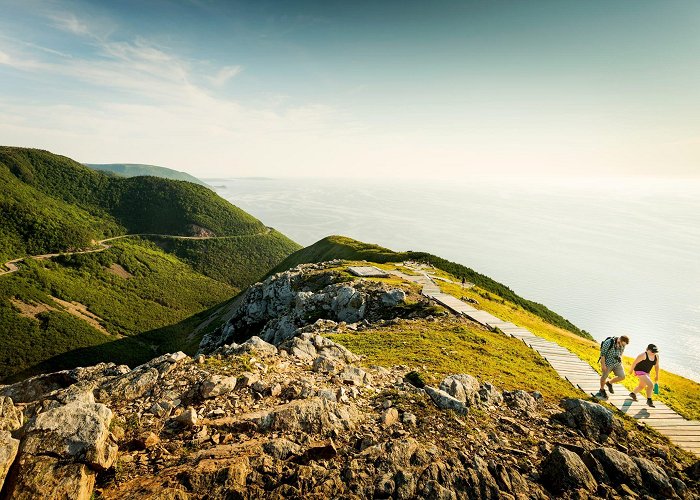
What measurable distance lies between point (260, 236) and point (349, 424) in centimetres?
18412

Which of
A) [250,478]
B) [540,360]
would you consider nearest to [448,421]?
[250,478]

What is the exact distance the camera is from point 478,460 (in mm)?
7789

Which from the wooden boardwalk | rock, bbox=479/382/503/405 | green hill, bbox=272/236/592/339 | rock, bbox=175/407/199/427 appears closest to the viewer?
rock, bbox=175/407/199/427

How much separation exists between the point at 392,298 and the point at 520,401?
638 inches

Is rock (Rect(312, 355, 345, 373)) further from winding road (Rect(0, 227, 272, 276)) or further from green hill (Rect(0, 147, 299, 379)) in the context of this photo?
winding road (Rect(0, 227, 272, 276))

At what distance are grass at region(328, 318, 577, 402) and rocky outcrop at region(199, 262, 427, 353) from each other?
4.13 meters

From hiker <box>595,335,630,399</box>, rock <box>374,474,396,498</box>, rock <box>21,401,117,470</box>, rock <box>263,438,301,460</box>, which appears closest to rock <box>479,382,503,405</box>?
rock <box>374,474,396,498</box>

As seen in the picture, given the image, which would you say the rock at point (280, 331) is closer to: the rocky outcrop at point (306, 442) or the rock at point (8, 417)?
the rocky outcrop at point (306, 442)

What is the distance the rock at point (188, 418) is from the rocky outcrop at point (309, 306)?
11.2 m

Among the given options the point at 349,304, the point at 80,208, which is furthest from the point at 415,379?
the point at 80,208

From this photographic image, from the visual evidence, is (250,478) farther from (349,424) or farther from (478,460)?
(478,460)

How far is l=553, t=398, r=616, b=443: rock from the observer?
10.1 metres

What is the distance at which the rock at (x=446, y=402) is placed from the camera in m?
10.2

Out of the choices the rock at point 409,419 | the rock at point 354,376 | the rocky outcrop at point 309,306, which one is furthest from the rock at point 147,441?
the rocky outcrop at point 309,306
